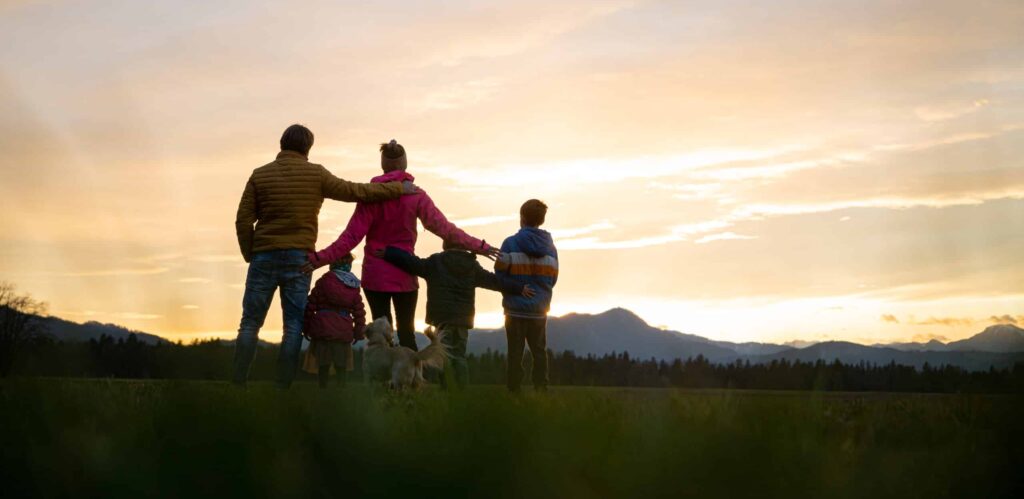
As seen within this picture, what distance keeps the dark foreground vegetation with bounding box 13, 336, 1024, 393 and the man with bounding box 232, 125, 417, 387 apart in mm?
2814

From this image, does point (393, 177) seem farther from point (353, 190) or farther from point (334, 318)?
point (334, 318)

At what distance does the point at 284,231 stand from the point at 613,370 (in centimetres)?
895

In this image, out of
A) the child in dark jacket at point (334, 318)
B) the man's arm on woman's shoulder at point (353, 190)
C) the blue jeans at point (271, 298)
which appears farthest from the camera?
the child in dark jacket at point (334, 318)

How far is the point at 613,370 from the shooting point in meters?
19.2

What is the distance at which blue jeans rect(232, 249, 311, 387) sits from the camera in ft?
37.6

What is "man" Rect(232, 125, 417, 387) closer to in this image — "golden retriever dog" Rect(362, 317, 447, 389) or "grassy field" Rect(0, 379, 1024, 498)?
"golden retriever dog" Rect(362, 317, 447, 389)

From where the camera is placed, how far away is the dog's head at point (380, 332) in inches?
463

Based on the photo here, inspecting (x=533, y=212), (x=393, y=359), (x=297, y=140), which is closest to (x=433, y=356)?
(x=393, y=359)

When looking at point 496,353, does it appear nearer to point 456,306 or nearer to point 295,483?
point 456,306

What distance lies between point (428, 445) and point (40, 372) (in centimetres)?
462

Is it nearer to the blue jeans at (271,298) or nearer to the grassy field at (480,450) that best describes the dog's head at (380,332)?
the blue jeans at (271,298)

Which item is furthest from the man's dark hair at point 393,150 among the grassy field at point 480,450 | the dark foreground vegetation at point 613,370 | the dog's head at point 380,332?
the grassy field at point 480,450

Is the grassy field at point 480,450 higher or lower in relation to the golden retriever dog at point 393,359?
lower

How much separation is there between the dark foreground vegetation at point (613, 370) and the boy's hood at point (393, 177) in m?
3.12
